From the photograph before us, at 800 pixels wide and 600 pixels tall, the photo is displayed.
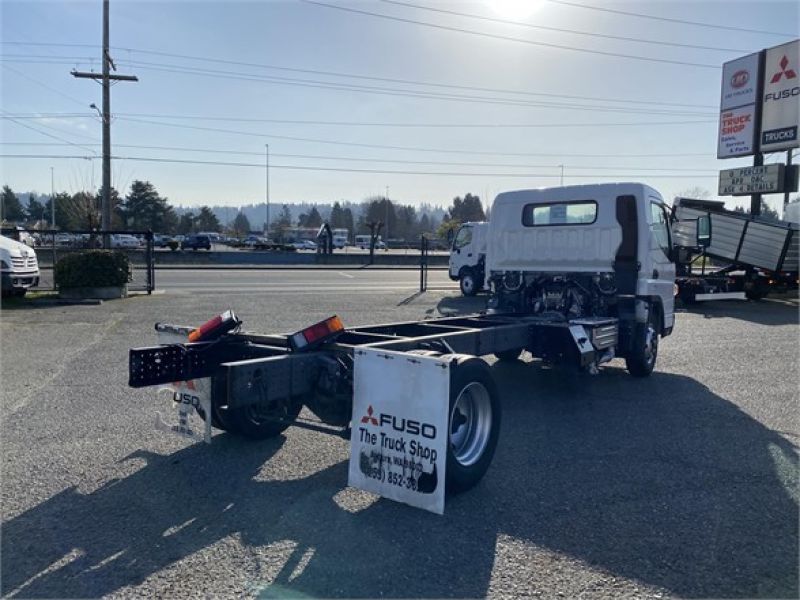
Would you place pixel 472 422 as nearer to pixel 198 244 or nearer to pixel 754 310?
pixel 754 310

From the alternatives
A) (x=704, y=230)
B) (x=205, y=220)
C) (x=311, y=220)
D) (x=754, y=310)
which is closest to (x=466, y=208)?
(x=311, y=220)

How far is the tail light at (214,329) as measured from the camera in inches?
195

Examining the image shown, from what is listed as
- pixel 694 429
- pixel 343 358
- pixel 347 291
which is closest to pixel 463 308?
pixel 347 291

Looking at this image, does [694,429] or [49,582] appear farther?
[694,429]

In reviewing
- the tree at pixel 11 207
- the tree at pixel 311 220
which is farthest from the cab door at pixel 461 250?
the tree at pixel 311 220

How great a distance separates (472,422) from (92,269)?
14864 mm

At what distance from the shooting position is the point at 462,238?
2189 centimetres

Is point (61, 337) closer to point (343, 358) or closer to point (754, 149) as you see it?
point (343, 358)

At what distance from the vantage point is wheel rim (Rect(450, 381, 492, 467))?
4.46m

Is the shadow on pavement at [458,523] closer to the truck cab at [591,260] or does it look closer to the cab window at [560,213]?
the truck cab at [591,260]

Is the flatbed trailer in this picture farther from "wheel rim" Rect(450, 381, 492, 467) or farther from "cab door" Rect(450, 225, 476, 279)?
"wheel rim" Rect(450, 381, 492, 467)

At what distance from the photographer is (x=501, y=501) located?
4.16 m

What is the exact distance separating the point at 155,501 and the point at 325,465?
1.27 m

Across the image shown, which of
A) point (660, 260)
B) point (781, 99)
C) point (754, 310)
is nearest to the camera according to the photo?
point (660, 260)
